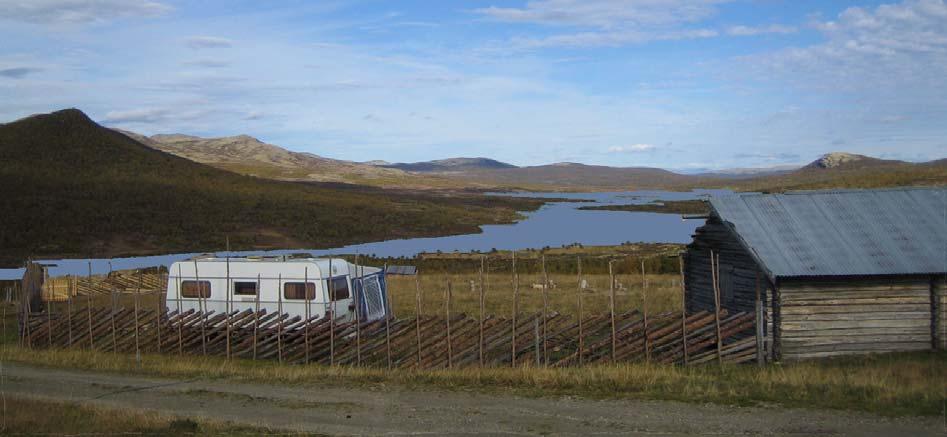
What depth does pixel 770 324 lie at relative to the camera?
1836 cm

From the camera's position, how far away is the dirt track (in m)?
11.8

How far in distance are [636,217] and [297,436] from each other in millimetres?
109343

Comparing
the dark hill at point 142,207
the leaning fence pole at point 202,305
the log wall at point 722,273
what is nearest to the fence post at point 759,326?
the log wall at point 722,273

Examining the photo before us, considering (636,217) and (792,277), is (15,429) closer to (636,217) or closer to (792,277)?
(792,277)

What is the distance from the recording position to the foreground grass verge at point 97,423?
39.6 ft

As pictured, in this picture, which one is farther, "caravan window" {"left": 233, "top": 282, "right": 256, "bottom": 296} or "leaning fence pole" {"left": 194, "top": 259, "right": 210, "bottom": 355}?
"caravan window" {"left": 233, "top": 282, "right": 256, "bottom": 296}

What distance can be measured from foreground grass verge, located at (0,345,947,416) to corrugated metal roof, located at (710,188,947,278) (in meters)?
1.91

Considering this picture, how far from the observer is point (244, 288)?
21.6 m

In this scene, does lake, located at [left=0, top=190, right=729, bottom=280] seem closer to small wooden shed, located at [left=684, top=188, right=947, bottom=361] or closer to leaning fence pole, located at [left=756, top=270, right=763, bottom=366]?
small wooden shed, located at [left=684, top=188, right=947, bottom=361]

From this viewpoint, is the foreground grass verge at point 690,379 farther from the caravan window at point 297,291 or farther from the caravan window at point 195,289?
the caravan window at point 195,289

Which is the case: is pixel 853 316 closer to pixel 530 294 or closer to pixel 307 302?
pixel 307 302

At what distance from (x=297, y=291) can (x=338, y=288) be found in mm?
967

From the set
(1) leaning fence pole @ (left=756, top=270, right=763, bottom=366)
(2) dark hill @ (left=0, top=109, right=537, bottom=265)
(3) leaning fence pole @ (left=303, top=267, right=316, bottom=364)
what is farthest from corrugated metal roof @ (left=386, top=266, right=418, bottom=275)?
(1) leaning fence pole @ (left=756, top=270, right=763, bottom=366)

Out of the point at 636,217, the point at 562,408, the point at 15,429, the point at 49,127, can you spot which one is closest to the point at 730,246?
the point at 562,408
